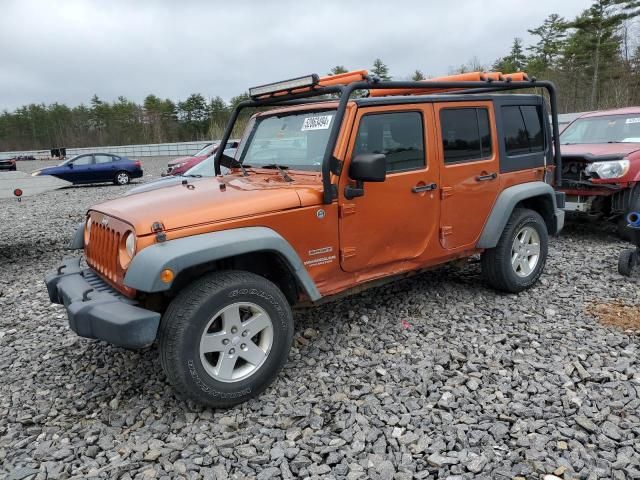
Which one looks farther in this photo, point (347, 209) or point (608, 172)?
point (608, 172)

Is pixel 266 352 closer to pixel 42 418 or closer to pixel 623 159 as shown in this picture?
pixel 42 418

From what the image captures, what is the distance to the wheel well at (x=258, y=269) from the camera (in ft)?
10.3

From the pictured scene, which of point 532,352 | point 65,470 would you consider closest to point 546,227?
point 532,352

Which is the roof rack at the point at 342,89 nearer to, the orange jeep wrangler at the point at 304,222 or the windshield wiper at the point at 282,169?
the orange jeep wrangler at the point at 304,222

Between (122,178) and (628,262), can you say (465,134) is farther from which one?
(122,178)

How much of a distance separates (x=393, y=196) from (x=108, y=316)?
7.26 feet

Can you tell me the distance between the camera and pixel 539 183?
196 inches

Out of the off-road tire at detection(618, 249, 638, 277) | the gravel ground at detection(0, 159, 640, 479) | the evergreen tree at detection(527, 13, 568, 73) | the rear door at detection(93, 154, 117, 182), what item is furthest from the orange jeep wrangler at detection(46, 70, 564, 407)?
the evergreen tree at detection(527, 13, 568, 73)

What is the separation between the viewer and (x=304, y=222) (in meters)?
3.39

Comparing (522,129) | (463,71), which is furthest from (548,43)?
(522,129)

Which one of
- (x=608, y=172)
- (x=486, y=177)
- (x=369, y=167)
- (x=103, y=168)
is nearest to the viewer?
(x=369, y=167)

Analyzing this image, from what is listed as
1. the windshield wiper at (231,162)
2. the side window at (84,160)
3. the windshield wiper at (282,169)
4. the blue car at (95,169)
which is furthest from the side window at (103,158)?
the windshield wiper at (282,169)

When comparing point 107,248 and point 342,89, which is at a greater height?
point 342,89

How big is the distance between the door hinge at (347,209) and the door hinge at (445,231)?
1.04 m
